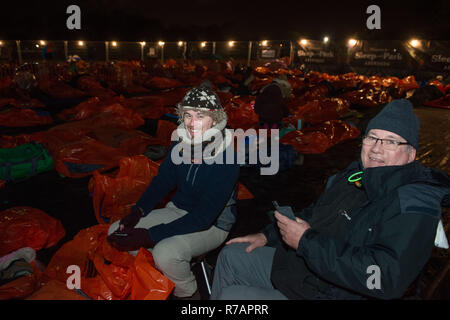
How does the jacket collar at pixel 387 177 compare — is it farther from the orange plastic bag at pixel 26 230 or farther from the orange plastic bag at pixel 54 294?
the orange plastic bag at pixel 26 230

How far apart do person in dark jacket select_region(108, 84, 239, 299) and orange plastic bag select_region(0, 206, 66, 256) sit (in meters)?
0.88

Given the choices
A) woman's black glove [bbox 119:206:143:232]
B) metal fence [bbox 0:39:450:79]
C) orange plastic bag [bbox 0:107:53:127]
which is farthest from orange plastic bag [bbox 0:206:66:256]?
metal fence [bbox 0:39:450:79]

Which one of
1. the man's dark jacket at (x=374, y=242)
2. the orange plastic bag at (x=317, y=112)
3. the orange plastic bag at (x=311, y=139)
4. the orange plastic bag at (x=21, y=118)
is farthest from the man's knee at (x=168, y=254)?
the orange plastic bag at (x=21, y=118)

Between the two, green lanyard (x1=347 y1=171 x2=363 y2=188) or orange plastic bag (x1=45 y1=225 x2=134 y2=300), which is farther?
orange plastic bag (x1=45 y1=225 x2=134 y2=300)

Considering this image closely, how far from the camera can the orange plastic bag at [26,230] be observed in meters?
2.44

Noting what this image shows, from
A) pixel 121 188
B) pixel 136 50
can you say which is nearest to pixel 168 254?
pixel 121 188

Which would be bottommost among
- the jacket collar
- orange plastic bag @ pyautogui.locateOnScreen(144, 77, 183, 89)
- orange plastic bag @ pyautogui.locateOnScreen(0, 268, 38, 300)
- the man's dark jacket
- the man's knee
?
orange plastic bag @ pyautogui.locateOnScreen(0, 268, 38, 300)

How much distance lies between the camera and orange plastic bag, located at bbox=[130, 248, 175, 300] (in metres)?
1.72

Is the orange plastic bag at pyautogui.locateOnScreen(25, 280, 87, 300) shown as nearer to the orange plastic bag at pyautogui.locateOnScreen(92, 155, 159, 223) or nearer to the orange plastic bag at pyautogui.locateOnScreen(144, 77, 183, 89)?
the orange plastic bag at pyautogui.locateOnScreen(92, 155, 159, 223)

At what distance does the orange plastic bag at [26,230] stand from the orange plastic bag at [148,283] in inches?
50.1

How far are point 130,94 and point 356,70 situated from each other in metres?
16.0

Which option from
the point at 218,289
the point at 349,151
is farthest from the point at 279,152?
the point at 218,289

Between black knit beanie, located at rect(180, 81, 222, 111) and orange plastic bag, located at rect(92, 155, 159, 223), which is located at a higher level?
black knit beanie, located at rect(180, 81, 222, 111)
